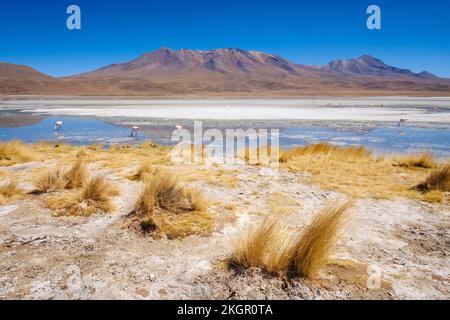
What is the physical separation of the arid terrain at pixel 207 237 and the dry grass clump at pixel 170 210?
0.05ft

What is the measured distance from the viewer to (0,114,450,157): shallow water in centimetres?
1109

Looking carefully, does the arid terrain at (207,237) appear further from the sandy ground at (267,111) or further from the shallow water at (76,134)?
the sandy ground at (267,111)

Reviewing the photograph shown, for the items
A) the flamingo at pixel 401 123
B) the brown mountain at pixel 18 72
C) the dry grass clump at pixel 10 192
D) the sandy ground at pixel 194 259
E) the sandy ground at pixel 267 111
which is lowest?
the sandy ground at pixel 194 259

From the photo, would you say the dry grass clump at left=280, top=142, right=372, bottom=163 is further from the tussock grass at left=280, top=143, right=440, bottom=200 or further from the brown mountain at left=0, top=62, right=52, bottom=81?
the brown mountain at left=0, top=62, right=52, bottom=81

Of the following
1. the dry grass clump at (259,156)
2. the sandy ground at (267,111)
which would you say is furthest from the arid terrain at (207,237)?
the sandy ground at (267,111)

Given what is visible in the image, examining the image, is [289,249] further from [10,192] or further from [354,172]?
[354,172]

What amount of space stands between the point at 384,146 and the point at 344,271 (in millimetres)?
9402

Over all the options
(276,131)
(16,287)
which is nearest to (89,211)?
(16,287)

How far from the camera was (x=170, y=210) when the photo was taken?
4023 millimetres

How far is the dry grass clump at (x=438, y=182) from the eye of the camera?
5320 millimetres

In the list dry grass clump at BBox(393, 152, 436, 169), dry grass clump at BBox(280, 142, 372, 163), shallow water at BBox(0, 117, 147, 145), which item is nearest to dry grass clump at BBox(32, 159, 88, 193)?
dry grass clump at BBox(280, 142, 372, 163)

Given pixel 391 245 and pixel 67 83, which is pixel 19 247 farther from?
pixel 67 83

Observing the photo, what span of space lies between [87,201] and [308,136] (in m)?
10.7

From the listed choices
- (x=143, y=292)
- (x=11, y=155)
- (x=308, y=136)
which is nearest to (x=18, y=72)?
(x=11, y=155)
